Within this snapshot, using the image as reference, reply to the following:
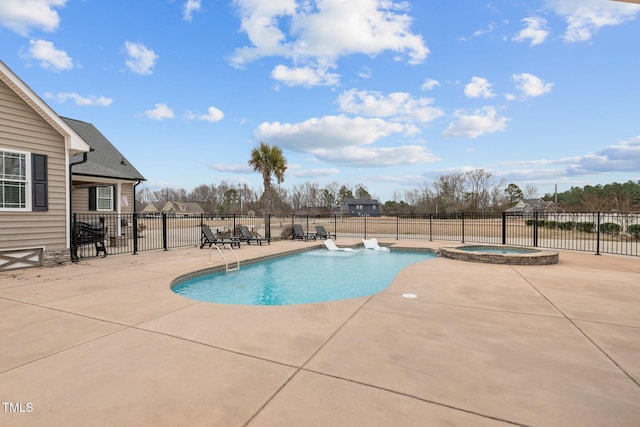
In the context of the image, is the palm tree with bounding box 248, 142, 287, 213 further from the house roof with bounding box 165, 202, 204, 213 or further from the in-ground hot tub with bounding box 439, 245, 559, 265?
the house roof with bounding box 165, 202, 204, 213

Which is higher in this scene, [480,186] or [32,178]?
[480,186]

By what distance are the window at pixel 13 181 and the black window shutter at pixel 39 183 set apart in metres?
0.13

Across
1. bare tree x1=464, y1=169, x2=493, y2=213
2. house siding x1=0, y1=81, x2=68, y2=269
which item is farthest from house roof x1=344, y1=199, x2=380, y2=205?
house siding x1=0, y1=81, x2=68, y2=269

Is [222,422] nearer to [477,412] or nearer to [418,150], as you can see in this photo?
[477,412]

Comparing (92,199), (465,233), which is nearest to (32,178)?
(92,199)

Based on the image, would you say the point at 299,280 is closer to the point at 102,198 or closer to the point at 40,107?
the point at 40,107

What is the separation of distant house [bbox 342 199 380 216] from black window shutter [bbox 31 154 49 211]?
63767 millimetres

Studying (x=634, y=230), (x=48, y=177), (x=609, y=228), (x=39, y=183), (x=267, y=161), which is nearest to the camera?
(x=39, y=183)

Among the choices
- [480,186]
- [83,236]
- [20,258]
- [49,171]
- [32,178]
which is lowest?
[20,258]

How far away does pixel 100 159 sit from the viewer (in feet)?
43.8

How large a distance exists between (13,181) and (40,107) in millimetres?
1865

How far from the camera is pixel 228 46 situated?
13508 millimetres

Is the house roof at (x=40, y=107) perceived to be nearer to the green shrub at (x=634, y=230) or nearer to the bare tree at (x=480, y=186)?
the green shrub at (x=634, y=230)

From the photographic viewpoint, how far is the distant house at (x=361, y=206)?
70875 mm
